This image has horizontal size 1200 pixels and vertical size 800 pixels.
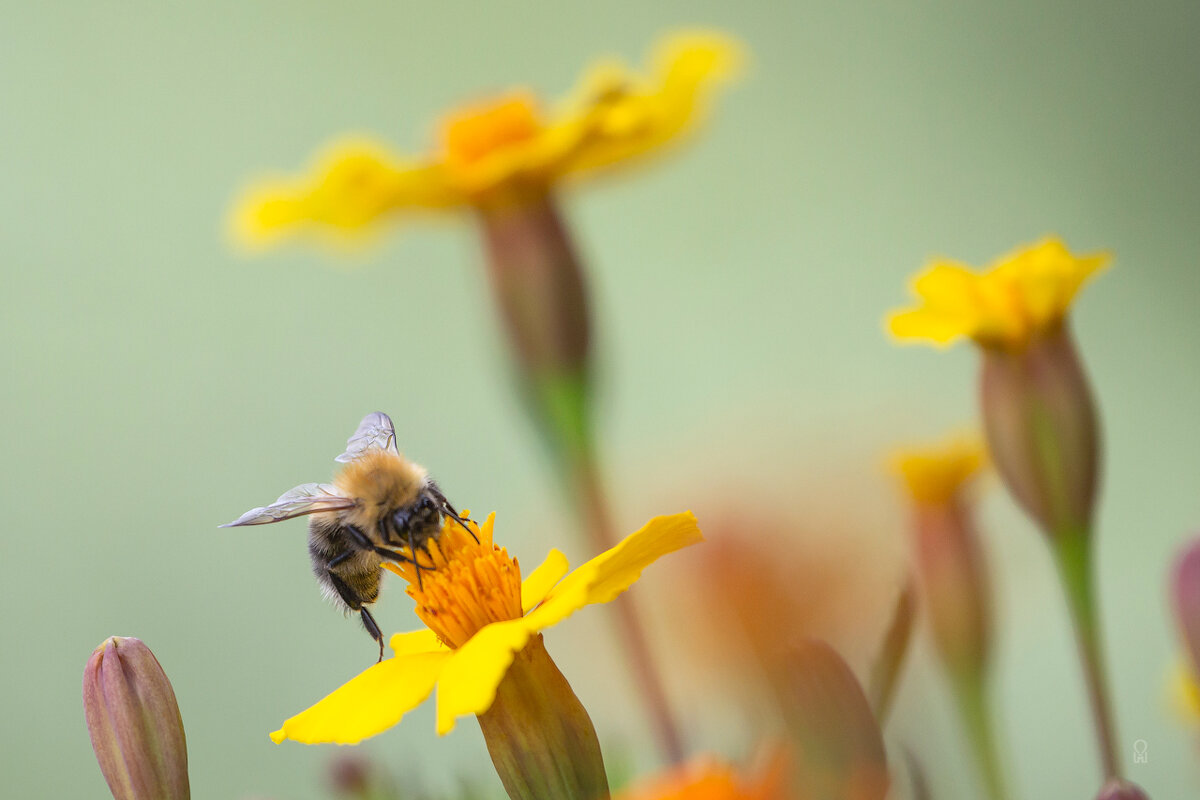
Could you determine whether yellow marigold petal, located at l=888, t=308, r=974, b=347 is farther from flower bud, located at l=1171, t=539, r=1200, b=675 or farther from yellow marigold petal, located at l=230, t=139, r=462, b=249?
yellow marigold petal, located at l=230, t=139, r=462, b=249

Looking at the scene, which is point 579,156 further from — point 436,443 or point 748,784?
point 436,443

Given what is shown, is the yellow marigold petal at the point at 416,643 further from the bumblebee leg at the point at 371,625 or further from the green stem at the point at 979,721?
the green stem at the point at 979,721

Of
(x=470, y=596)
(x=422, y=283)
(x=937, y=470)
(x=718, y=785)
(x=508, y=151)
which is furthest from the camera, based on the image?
(x=422, y=283)

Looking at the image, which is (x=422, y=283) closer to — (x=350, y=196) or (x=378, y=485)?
(x=350, y=196)

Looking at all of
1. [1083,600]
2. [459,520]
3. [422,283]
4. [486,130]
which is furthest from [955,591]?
[422,283]

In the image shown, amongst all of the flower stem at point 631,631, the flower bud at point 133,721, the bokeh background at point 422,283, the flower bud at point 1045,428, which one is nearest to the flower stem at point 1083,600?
the flower bud at point 1045,428

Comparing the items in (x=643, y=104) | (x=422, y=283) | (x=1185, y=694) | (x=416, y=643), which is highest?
(x=422, y=283)

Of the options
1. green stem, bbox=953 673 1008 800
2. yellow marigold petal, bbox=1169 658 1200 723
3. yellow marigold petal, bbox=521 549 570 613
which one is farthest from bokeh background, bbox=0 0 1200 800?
yellow marigold petal, bbox=521 549 570 613
